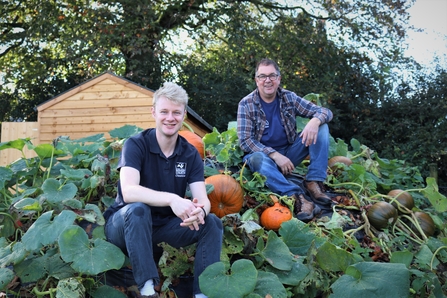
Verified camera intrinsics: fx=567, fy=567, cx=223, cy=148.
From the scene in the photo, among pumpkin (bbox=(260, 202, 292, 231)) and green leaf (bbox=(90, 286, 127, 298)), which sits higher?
pumpkin (bbox=(260, 202, 292, 231))

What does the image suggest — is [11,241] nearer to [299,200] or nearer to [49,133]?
[299,200]

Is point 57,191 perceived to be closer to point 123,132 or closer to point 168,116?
point 168,116

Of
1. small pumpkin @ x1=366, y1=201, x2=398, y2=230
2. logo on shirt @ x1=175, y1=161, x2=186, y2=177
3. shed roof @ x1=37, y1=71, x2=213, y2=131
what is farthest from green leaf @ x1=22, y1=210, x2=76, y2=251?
shed roof @ x1=37, y1=71, x2=213, y2=131

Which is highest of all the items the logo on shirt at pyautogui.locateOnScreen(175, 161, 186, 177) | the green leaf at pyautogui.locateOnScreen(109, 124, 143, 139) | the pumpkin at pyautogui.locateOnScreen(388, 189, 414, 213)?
the green leaf at pyautogui.locateOnScreen(109, 124, 143, 139)

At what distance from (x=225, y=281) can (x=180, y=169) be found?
2.25 ft

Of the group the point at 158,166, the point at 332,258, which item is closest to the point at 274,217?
the point at 332,258

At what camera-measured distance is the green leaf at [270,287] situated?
2.98m

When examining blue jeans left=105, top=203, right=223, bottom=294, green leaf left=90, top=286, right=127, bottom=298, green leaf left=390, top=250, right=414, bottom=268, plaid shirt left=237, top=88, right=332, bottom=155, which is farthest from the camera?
plaid shirt left=237, top=88, right=332, bottom=155

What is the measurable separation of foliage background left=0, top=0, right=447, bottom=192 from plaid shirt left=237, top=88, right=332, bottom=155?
733cm

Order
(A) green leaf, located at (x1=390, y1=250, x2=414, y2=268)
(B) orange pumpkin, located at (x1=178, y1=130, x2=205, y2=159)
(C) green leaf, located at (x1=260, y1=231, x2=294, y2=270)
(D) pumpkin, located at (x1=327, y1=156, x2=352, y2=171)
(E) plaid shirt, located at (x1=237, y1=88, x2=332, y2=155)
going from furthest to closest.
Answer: (D) pumpkin, located at (x1=327, y1=156, x2=352, y2=171) < (B) orange pumpkin, located at (x1=178, y1=130, x2=205, y2=159) < (E) plaid shirt, located at (x1=237, y1=88, x2=332, y2=155) < (A) green leaf, located at (x1=390, y1=250, x2=414, y2=268) < (C) green leaf, located at (x1=260, y1=231, x2=294, y2=270)

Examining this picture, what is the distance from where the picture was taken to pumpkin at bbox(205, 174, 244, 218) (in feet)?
12.7

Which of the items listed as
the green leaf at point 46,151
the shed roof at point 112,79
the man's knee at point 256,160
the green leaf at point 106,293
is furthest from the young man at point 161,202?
the shed roof at point 112,79

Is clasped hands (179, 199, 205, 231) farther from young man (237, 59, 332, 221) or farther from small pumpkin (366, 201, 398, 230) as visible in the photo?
small pumpkin (366, 201, 398, 230)

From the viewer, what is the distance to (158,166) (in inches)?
122
